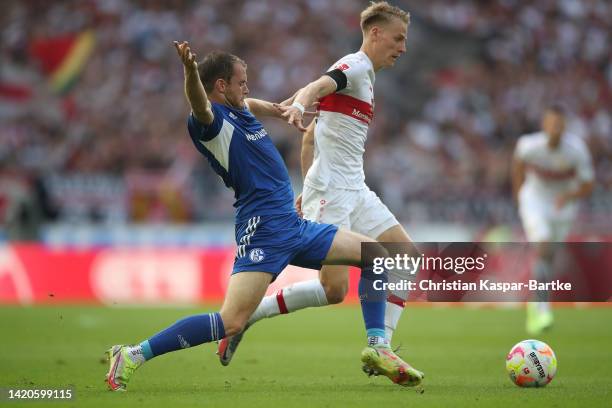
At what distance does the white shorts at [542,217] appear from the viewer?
40.6 feet

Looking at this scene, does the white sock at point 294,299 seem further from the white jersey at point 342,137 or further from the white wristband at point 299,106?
the white wristband at point 299,106

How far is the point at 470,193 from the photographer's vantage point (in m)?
19.6

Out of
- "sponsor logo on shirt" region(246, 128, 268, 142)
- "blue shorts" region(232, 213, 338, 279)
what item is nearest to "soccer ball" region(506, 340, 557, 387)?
"blue shorts" region(232, 213, 338, 279)

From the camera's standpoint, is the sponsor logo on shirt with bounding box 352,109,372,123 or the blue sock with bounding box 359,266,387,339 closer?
the blue sock with bounding box 359,266,387,339

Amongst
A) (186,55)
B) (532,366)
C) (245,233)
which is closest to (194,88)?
(186,55)

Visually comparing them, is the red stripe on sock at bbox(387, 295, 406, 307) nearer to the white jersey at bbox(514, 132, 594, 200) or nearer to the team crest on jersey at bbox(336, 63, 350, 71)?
the team crest on jersey at bbox(336, 63, 350, 71)

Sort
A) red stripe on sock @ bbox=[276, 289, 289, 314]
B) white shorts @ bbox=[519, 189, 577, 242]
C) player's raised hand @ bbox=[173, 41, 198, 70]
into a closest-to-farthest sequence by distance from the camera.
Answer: player's raised hand @ bbox=[173, 41, 198, 70] < red stripe on sock @ bbox=[276, 289, 289, 314] < white shorts @ bbox=[519, 189, 577, 242]

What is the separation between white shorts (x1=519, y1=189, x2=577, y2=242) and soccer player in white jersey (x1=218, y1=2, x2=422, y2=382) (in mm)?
5161

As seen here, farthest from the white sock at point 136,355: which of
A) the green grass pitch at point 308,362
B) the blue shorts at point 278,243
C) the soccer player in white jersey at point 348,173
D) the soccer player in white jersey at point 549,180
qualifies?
the soccer player in white jersey at point 549,180

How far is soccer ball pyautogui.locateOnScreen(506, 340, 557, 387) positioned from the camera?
678 centimetres

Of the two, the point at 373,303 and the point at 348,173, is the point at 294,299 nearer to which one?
the point at 373,303

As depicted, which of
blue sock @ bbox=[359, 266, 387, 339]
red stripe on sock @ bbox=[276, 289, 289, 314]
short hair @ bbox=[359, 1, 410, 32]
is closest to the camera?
blue sock @ bbox=[359, 266, 387, 339]

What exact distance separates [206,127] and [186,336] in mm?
1320

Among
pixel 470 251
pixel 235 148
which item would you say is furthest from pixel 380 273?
pixel 235 148
